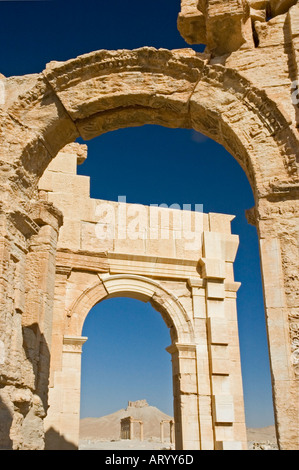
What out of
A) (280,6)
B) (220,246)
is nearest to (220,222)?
(220,246)

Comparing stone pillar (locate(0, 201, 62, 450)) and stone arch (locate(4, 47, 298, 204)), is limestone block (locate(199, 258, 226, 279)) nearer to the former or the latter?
stone pillar (locate(0, 201, 62, 450))

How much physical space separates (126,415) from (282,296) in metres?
45.1

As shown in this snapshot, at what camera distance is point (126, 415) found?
4716 centimetres

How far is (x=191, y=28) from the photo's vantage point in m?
7.27

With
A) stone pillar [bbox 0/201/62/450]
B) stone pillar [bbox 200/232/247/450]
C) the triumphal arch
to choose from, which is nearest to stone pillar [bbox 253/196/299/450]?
the triumphal arch

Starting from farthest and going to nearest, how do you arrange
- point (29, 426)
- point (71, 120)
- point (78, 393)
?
point (78, 393), point (71, 120), point (29, 426)

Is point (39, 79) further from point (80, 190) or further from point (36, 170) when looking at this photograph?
point (80, 190)

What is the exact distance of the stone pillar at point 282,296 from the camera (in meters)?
4.59

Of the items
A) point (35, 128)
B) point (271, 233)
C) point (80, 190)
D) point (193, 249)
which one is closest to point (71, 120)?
point (35, 128)

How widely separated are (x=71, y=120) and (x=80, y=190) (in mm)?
4934

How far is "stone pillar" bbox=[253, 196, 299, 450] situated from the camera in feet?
15.1

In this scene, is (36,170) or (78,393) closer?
(36,170)

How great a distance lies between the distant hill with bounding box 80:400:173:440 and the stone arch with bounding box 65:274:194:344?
Result: 31.4m
